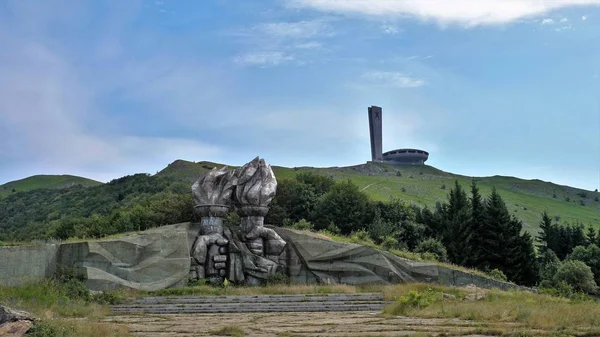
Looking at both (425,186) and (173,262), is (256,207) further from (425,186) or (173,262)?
(425,186)

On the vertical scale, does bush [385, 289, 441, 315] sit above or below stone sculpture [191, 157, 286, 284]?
below

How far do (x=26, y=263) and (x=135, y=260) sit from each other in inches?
159

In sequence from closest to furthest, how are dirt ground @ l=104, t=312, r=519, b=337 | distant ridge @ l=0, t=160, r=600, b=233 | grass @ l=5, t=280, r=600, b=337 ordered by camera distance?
grass @ l=5, t=280, r=600, b=337 < dirt ground @ l=104, t=312, r=519, b=337 < distant ridge @ l=0, t=160, r=600, b=233

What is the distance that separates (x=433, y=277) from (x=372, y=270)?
8.74ft

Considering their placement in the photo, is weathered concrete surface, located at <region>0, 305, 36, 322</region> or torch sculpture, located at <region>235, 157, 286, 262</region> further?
torch sculpture, located at <region>235, 157, 286, 262</region>

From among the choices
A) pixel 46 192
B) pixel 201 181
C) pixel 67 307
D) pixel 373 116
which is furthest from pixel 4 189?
pixel 67 307

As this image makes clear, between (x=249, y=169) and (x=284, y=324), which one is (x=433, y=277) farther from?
(x=284, y=324)

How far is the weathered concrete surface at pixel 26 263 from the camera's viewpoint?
20031mm

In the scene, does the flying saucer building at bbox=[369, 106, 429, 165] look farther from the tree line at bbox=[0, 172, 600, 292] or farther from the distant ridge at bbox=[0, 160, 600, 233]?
the tree line at bbox=[0, 172, 600, 292]

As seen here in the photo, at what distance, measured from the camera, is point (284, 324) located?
1345 cm

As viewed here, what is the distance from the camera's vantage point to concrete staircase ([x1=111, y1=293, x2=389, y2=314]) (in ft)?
62.1

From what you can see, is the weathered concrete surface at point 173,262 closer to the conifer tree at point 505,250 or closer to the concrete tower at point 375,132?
the conifer tree at point 505,250

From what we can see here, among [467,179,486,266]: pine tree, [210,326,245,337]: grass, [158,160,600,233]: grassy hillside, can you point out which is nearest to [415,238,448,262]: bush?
[467,179,486,266]: pine tree

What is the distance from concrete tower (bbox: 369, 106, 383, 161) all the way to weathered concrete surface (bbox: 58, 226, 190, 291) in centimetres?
9910
